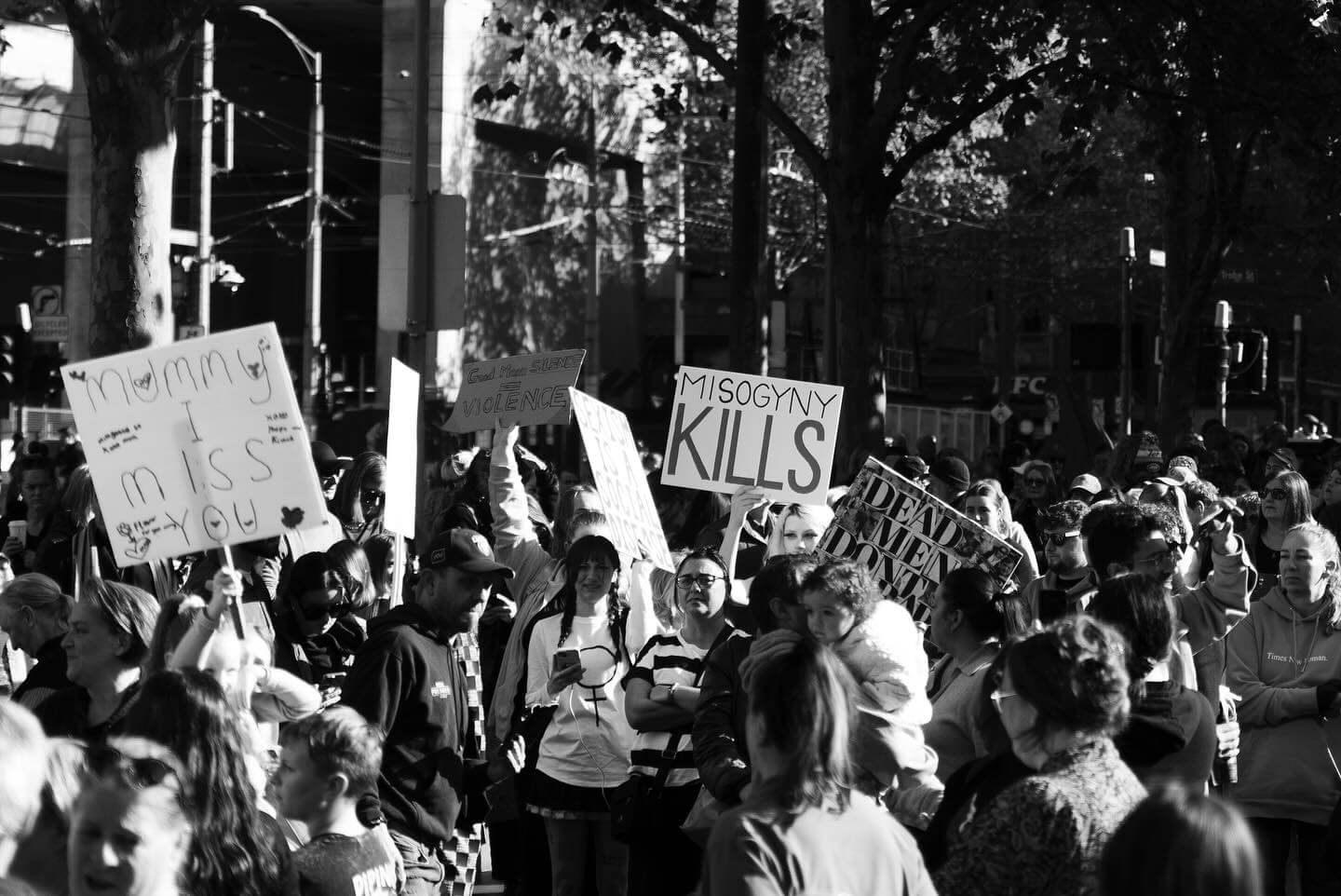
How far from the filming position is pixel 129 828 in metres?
3.74

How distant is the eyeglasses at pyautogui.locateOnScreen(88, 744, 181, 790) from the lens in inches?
150

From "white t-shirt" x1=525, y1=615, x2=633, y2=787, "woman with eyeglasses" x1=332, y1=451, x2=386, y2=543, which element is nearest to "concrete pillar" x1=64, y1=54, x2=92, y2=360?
"woman with eyeglasses" x1=332, y1=451, x2=386, y2=543

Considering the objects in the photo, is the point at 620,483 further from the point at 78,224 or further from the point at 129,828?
the point at 78,224

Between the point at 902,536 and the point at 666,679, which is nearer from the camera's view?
the point at 666,679

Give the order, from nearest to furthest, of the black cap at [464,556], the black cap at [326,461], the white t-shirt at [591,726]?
the black cap at [464,556], the white t-shirt at [591,726], the black cap at [326,461]

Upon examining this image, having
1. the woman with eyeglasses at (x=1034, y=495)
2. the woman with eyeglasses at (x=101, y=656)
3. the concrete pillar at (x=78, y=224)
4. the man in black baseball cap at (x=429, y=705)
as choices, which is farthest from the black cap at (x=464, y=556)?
the concrete pillar at (x=78, y=224)

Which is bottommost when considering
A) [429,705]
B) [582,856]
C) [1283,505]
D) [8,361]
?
[582,856]

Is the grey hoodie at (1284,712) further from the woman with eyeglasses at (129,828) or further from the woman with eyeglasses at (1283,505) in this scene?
the woman with eyeglasses at (129,828)

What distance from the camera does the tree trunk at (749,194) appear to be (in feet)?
58.0

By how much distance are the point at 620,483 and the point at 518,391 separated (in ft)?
10.8

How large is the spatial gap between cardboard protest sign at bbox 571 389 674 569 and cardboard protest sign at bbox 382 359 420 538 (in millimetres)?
748

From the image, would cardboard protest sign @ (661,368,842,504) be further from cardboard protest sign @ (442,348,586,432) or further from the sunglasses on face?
the sunglasses on face

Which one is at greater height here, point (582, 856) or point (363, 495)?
point (363, 495)

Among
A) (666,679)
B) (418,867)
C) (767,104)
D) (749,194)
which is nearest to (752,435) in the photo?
(666,679)
